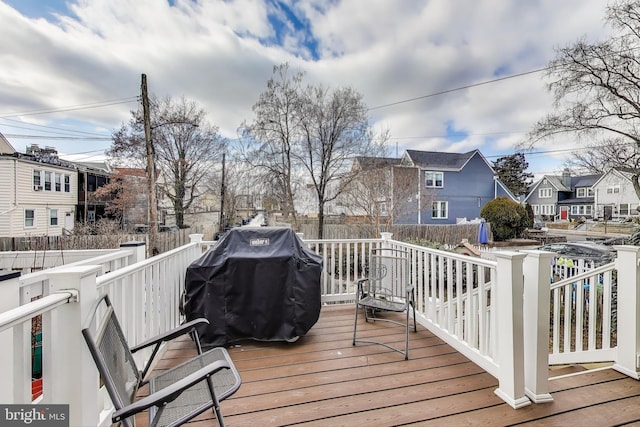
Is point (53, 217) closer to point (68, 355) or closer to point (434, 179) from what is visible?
point (68, 355)

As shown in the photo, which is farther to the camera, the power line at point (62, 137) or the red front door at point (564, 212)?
the red front door at point (564, 212)

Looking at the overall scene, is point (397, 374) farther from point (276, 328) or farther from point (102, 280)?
point (102, 280)

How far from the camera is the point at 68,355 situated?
122cm

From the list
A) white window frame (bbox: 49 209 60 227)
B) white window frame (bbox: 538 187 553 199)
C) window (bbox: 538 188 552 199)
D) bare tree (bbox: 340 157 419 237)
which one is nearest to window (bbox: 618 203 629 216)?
white window frame (bbox: 538 187 553 199)

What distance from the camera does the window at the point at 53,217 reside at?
592 inches

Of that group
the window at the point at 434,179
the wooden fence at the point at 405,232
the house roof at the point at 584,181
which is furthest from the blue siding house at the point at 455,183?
the house roof at the point at 584,181

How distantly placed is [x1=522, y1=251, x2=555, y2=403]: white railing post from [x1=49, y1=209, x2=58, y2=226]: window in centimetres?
2016

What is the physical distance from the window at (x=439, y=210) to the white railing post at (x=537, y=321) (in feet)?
61.0

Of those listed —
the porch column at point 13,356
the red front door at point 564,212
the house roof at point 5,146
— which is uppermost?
the house roof at point 5,146

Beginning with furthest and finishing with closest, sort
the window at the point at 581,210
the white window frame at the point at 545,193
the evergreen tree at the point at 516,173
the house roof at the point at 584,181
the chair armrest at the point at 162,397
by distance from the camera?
the evergreen tree at the point at 516,173
the white window frame at the point at 545,193
the house roof at the point at 584,181
the window at the point at 581,210
the chair armrest at the point at 162,397

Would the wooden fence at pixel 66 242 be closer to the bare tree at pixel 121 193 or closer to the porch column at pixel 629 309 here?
the bare tree at pixel 121 193

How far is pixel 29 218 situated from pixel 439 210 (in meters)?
23.1

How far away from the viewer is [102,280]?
160 cm

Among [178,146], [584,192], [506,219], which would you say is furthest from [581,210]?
[178,146]
